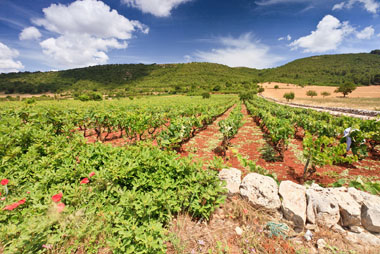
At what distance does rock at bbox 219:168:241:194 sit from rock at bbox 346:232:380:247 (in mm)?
1873

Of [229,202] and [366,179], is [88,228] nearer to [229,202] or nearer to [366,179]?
[229,202]

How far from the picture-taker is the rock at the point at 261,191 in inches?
107

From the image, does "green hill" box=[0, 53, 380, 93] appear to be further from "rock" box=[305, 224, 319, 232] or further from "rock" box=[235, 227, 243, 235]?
"rock" box=[235, 227, 243, 235]

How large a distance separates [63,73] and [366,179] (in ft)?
514

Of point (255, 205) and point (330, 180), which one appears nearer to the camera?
point (255, 205)

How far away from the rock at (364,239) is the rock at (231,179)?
6.15 feet

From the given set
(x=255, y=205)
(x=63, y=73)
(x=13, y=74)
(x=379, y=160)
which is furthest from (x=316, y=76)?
(x=13, y=74)

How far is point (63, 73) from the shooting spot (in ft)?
371

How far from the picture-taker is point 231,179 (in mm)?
3113

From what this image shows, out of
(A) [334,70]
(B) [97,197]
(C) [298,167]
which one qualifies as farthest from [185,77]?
(B) [97,197]

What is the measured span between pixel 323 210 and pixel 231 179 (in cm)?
159

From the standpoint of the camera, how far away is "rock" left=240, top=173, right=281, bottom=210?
273 centimetres

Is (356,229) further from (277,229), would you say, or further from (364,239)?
(277,229)

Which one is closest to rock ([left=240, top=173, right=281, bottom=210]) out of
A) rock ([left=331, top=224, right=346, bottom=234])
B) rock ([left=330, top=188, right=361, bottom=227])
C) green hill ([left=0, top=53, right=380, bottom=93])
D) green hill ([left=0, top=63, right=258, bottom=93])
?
rock ([left=331, top=224, right=346, bottom=234])
